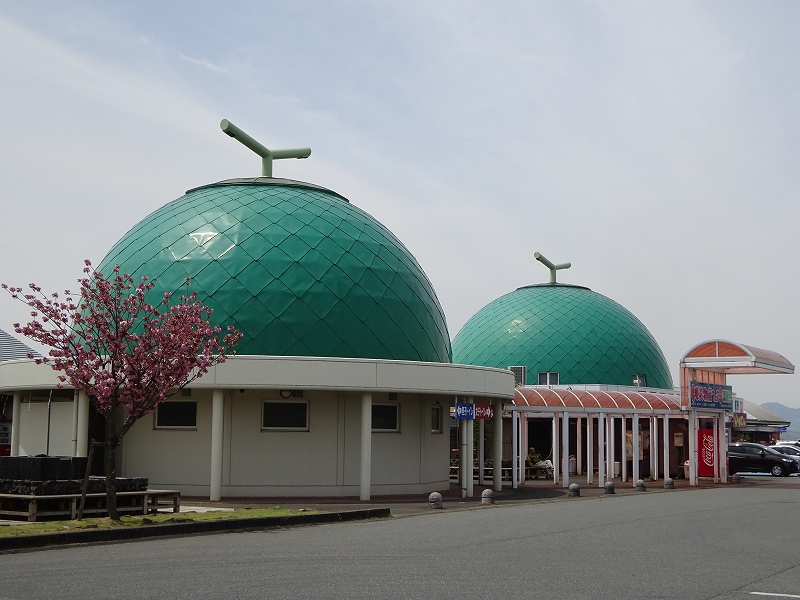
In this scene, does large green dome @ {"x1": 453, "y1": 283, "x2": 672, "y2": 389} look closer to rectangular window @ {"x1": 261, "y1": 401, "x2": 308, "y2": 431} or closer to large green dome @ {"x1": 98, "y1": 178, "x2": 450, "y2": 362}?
large green dome @ {"x1": 98, "y1": 178, "x2": 450, "y2": 362}

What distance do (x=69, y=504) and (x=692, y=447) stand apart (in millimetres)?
24909

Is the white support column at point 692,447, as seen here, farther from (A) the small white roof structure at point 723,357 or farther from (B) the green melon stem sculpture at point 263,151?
(B) the green melon stem sculpture at point 263,151

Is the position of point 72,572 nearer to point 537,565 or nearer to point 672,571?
point 537,565

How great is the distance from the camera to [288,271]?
89.8 feet

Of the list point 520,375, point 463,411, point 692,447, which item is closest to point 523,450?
point 692,447

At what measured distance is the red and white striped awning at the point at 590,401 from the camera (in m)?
34.5

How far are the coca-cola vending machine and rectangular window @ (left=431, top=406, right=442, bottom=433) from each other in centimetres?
1287

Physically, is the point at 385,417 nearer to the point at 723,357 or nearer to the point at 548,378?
the point at 723,357

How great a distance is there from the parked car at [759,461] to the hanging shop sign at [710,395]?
7880mm

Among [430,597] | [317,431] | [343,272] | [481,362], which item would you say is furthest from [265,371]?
[481,362]

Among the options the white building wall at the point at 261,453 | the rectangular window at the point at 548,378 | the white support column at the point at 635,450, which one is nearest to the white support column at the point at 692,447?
the white support column at the point at 635,450

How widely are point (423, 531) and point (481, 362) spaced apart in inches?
1409

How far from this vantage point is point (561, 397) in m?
35.1

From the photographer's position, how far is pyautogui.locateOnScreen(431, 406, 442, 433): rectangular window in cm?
2964
